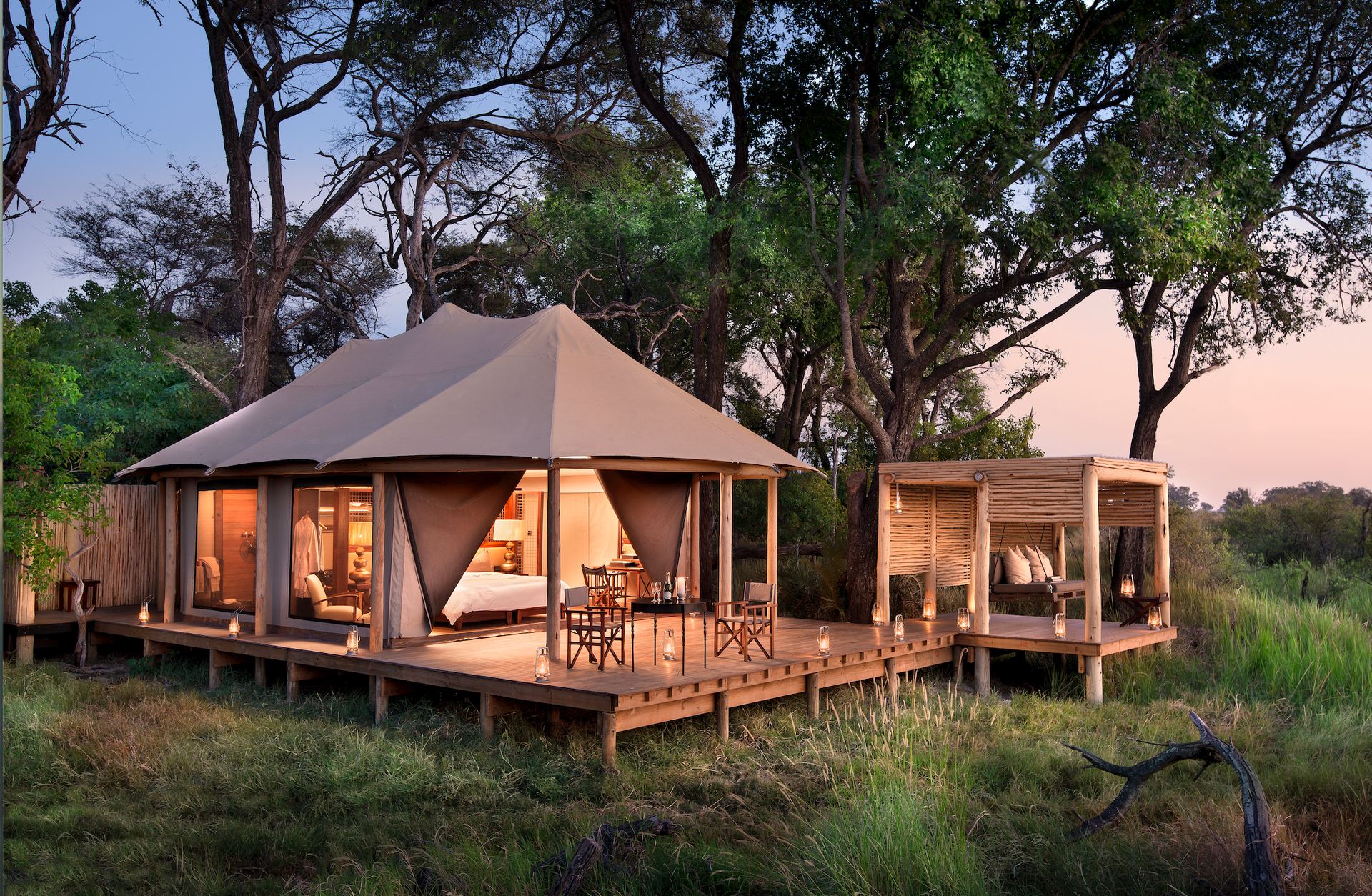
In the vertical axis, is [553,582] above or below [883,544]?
below

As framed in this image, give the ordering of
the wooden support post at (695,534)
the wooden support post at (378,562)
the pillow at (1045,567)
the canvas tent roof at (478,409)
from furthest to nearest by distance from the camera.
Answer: the wooden support post at (695,534), the pillow at (1045,567), the wooden support post at (378,562), the canvas tent roof at (478,409)

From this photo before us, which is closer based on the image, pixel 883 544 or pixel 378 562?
pixel 378 562

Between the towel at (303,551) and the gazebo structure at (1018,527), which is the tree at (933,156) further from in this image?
the towel at (303,551)

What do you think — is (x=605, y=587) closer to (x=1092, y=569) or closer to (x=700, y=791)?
(x=700, y=791)

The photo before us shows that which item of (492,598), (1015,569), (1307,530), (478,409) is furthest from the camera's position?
(1307,530)

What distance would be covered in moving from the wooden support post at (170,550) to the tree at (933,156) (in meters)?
7.41

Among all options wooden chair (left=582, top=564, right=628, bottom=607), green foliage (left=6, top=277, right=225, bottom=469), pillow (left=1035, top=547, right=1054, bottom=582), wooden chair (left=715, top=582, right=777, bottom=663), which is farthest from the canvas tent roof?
green foliage (left=6, top=277, right=225, bottom=469)

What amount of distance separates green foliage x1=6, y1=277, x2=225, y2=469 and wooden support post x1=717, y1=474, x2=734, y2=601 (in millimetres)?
8228

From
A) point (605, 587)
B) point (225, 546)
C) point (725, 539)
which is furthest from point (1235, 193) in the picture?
point (225, 546)

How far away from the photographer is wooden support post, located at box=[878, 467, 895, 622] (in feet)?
35.3

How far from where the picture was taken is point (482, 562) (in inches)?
496

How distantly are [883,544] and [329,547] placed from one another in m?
5.56

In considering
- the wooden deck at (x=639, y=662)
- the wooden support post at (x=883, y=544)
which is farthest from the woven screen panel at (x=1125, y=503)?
the wooden support post at (x=883, y=544)

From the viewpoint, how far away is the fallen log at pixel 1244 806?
13.5 ft
